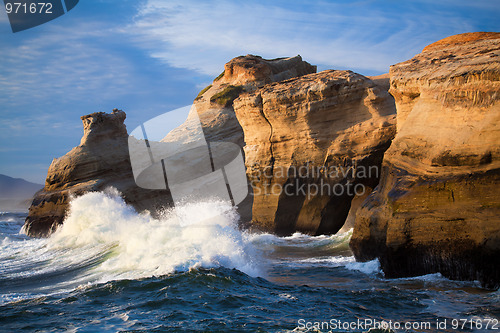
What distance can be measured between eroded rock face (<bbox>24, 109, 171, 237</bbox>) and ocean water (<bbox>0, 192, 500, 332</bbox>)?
9.12 metres

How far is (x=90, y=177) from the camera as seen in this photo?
22531mm

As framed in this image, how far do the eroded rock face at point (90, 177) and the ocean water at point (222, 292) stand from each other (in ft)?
29.9

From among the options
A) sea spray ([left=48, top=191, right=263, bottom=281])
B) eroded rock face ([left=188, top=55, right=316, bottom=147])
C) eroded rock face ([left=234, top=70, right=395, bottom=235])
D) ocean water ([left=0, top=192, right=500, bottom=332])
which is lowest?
ocean water ([left=0, top=192, right=500, bottom=332])

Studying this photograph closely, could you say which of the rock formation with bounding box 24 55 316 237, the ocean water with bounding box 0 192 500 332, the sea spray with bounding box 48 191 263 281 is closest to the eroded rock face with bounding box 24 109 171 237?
the rock formation with bounding box 24 55 316 237

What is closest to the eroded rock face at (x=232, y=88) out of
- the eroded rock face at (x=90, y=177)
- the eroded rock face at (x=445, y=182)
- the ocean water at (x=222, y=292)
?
the eroded rock face at (x=90, y=177)

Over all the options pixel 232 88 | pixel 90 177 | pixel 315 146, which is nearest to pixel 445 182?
pixel 315 146

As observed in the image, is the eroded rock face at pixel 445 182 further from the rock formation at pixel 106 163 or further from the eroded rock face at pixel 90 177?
the eroded rock face at pixel 90 177

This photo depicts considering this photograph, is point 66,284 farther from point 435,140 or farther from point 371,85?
point 371,85

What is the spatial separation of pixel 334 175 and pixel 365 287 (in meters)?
7.05

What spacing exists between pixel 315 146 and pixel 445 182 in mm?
6903

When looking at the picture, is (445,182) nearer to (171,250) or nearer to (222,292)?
(222,292)

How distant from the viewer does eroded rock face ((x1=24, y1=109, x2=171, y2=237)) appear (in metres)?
22.1

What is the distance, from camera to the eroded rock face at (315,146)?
1420 cm

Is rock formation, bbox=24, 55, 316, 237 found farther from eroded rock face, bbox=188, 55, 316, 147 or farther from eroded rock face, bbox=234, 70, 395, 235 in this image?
eroded rock face, bbox=234, 70, 395, 235
